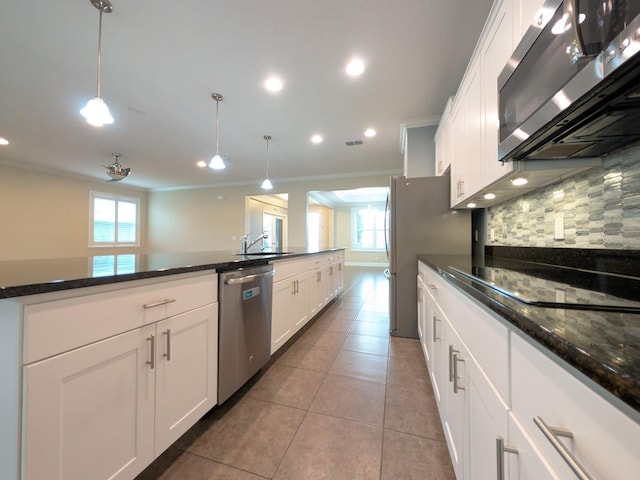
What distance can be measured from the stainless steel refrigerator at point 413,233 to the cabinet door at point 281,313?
1128mm

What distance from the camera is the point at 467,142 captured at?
5.75 feet

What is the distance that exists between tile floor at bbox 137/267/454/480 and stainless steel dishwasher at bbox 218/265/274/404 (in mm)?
197

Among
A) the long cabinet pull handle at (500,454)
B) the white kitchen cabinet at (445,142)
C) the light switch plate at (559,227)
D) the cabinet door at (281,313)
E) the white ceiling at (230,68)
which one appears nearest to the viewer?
the long cabinet pull handle at (500,454)

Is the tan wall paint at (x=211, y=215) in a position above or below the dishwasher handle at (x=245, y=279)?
above

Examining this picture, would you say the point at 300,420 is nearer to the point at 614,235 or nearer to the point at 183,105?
the point at 614,235

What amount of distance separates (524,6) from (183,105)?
3.10 meters

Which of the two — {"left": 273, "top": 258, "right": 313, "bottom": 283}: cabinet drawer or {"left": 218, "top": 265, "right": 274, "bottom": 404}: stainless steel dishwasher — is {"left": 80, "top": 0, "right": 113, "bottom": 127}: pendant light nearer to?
{"left": 218, "top": 265, "right": 274, "bottom": 404}: stainless steel dishwasher

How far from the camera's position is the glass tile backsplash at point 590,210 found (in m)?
0.92

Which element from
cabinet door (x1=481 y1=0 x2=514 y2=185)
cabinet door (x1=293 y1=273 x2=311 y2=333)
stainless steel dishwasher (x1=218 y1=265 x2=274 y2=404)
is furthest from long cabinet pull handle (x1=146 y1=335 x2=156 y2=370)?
cabinet door (x1=481 y1=0 x2=514 y2=185)

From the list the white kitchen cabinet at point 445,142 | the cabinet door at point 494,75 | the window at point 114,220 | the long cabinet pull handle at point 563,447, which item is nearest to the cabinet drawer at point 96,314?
the long cabinet pull handle at point 563,447

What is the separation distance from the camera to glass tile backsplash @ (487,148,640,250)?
3.03ft

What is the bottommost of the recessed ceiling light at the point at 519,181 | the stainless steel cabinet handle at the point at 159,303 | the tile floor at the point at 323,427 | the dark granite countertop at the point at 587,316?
the tile floor at the point at 323,427

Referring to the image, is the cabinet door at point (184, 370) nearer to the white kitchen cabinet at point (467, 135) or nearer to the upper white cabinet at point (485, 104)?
the upper white cabinet at point (485, 104)

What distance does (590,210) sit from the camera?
110 cm
